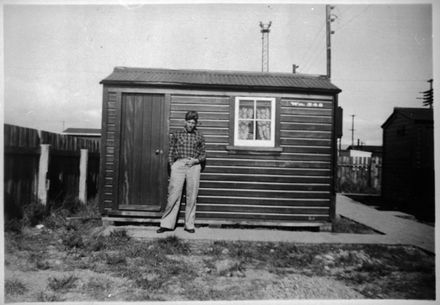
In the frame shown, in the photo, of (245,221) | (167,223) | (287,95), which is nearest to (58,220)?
(167,223)

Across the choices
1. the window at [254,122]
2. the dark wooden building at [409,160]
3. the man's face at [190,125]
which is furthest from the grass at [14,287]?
the dark wooden building at [409,160]

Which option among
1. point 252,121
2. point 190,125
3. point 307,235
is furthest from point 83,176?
point 307,235

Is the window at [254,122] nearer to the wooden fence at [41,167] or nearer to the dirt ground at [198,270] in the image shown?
the dirt ground at [198,270]

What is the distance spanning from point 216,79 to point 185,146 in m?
1.59

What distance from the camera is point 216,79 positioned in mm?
6301

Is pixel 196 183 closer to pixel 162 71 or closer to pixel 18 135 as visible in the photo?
pixel 162 71

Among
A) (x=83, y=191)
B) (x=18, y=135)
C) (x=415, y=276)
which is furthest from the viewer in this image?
(x=83, y=191)

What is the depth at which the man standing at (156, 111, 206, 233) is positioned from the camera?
564 centimetres

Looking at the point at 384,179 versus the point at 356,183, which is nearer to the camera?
the point at 384,179

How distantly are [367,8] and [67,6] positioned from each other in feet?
13.0

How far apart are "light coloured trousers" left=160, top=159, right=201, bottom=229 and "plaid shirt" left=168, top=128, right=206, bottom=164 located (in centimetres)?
12

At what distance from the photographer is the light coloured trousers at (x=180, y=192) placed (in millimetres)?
5645

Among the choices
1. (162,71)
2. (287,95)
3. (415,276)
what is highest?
(162,71)

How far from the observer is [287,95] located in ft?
20.2
